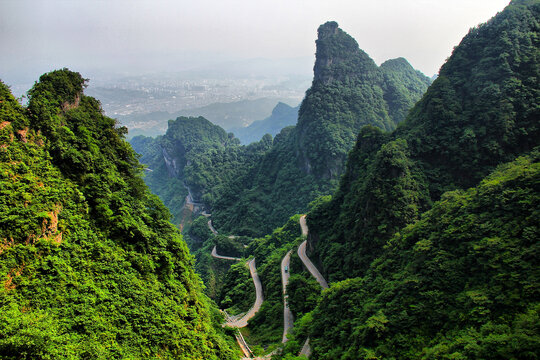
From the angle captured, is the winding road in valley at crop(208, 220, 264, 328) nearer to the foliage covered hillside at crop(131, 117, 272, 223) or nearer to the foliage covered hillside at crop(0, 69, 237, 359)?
the foliage covered hillside at crop(0, 69, 237, 359)

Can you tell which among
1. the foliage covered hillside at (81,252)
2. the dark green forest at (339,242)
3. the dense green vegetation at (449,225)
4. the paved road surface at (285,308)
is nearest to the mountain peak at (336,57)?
the dark green forest at (339,242)

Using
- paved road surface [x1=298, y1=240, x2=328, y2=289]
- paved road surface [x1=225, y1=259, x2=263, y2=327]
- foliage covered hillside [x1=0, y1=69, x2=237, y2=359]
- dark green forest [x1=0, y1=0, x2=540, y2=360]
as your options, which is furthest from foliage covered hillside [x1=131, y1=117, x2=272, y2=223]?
foliage covered hillside [x1=0, y1=69, x2=237, y2=359]

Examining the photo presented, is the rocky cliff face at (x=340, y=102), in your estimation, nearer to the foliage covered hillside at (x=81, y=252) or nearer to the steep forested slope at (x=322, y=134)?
the steep forested slope at (x=322, y=134)

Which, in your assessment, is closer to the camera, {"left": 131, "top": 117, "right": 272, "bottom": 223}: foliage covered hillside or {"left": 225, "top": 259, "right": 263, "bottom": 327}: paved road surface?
{"left": 225, "top": 259, "right": 263, "bottom": 327}: paved road surface

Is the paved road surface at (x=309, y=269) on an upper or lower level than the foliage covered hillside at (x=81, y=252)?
lower

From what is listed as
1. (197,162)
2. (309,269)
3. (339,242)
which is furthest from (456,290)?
(197,162)
